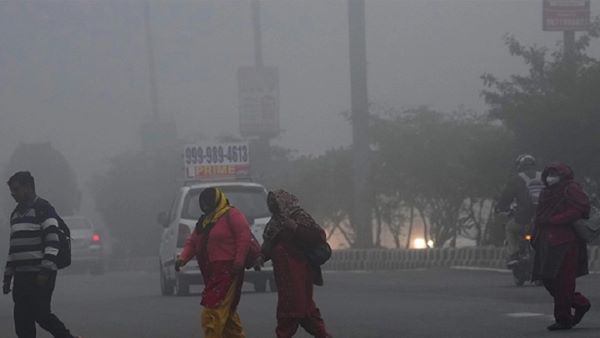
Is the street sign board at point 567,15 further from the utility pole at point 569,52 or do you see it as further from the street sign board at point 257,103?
the street sign board at point 257,103

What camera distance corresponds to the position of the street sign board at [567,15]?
36.4 meters

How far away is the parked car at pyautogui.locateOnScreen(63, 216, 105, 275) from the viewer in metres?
44.8

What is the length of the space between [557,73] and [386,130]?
1779 cm

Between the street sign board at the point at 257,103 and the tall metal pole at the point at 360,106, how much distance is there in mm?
12453


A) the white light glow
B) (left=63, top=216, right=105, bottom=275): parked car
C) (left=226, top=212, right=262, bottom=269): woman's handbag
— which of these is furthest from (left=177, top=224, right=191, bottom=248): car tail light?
the white light glow

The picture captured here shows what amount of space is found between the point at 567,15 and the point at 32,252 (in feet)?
78.6

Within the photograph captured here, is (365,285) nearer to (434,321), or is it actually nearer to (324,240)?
(434,321)

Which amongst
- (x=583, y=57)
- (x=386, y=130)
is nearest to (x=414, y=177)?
(x=386, y=130)

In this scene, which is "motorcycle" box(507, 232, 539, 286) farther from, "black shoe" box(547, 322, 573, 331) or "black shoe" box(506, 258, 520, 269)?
"black shoe" box(547, 322, 573, 331)

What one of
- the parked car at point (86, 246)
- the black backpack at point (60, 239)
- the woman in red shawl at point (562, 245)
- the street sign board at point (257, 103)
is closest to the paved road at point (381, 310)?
the woman in red shawl at point (562, 245)

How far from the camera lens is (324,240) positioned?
13.5 m

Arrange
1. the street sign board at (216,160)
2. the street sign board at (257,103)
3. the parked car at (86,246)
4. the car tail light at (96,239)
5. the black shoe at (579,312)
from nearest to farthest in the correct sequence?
1. the black shoe at (579,312)
2. the street sign board at (216,160)
3. the parked car at (86,246)
4. the car tail light at (96,239)
5. the street sign board at (257,103)

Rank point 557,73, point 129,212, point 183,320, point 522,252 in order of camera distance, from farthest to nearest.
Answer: point 129,212 → point 557,73 → point 522,252 → point 183,320

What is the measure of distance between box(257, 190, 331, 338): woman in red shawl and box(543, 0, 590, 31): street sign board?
23.6 m
